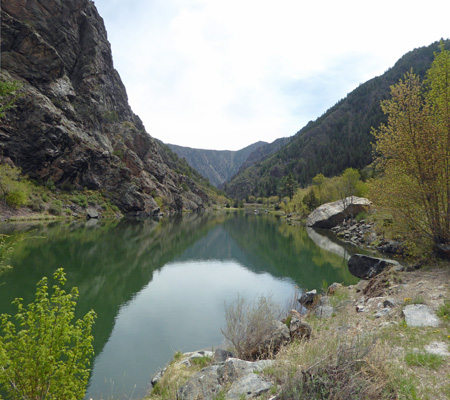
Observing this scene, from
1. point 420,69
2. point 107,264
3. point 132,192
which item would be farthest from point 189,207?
point 420,69

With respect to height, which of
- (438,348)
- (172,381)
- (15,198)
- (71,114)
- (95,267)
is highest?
(71,114)

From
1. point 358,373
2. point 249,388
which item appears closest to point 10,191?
point 249,388

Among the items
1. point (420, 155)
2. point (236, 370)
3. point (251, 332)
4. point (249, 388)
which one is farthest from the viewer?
point (420, 155)

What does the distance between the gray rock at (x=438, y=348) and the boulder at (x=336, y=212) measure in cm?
4837

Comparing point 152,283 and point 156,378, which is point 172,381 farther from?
point 152,283

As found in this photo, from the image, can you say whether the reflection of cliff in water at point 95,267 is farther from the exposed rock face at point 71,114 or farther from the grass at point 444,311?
the exposed rock face at point 71,114

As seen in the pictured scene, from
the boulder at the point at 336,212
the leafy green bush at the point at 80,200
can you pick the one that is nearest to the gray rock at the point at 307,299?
the boulder at the point at 336,212

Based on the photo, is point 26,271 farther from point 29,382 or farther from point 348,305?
point 348,305

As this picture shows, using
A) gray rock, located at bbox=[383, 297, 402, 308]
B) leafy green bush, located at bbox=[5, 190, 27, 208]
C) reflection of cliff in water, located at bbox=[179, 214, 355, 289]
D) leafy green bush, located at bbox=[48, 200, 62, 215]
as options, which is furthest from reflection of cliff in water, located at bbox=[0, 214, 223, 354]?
leafy green bush, located at bbox=[48, 200, 62, 215]

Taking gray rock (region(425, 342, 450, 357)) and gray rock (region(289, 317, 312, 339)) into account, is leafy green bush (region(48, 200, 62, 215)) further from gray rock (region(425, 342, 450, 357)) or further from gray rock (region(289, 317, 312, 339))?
gray rock (region(425, 342, 450, 357))

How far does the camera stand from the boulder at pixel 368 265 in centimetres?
1728

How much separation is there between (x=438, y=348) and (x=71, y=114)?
88.7 m

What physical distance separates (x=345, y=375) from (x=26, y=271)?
75.0 feet

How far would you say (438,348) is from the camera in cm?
696
